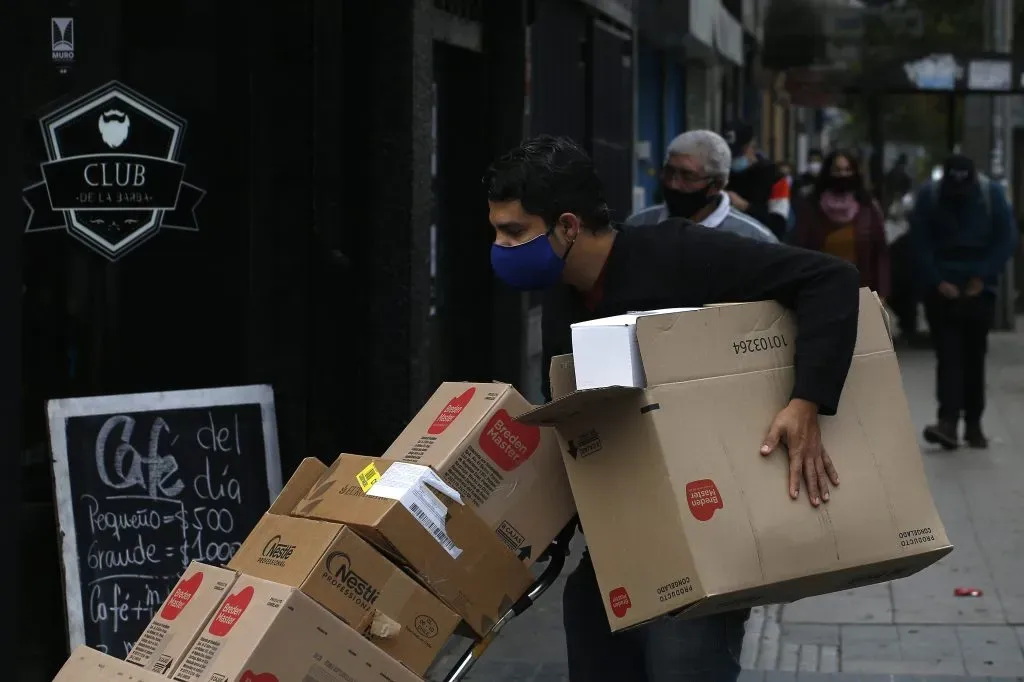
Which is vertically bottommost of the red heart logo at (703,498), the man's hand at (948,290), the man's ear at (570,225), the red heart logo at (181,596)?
the red heart logo at (181,596)

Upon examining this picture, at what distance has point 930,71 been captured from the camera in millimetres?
17875

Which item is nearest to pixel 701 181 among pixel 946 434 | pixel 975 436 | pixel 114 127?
pixel 114 127

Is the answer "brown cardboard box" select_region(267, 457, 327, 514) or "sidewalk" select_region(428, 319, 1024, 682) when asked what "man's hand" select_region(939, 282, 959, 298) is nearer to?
"sidewalk" select_region(428, 319, 1024, 682)

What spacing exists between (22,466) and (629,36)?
937 cm

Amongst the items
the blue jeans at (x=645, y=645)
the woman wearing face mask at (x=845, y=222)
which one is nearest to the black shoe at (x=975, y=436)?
the woman wearing face mask at (x=845, y=222)

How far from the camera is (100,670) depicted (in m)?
3.50

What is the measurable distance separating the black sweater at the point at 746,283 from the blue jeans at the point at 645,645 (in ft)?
1.66

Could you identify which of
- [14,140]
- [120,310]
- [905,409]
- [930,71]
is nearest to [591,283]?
[905,409]

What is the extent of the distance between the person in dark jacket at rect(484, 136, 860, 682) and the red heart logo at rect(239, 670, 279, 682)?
77cm

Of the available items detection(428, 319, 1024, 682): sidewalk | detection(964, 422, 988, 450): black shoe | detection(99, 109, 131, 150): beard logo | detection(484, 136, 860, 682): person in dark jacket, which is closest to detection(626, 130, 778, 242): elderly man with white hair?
detection(428, 319, 1024, 682): sidewalk

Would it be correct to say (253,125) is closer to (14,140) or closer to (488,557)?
(14,140)

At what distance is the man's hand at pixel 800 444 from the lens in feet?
11.1

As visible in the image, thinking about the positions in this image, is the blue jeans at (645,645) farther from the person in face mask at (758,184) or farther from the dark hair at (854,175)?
the dark hair at (854,175)

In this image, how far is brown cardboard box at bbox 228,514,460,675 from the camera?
338cm
